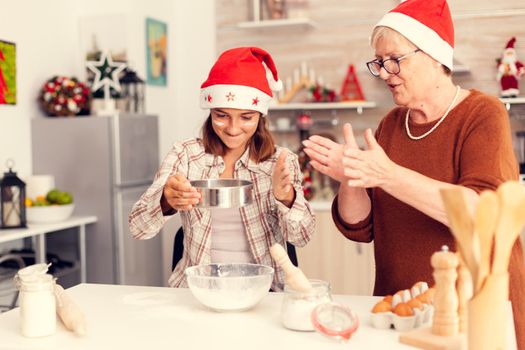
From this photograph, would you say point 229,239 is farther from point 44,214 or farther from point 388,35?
point 44,214

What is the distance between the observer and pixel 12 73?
3875 millimetres

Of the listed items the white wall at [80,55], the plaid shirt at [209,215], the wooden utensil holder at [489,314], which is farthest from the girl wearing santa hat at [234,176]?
the white wall at [80,55]

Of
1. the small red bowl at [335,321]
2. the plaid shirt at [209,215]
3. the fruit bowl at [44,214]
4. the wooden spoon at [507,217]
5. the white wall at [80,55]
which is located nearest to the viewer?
the wooden spoon at [507,217]

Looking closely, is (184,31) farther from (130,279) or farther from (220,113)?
(220,113)

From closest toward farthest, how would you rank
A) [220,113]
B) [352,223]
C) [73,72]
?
[352,223], [220,113], [73,72]

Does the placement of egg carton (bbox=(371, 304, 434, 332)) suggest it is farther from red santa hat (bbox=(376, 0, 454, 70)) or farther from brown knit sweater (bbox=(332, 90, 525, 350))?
red santa hat (bbox=(376, 0, 454, 70))

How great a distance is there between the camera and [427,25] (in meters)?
1.90

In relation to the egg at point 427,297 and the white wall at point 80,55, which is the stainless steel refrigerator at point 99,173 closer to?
the white wall at point 80,55

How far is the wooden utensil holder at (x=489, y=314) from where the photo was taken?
1161 mm

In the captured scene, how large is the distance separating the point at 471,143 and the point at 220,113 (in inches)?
31.6

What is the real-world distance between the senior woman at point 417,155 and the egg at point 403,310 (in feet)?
0.98

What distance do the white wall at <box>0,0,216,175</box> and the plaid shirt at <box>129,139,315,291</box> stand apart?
1280mm

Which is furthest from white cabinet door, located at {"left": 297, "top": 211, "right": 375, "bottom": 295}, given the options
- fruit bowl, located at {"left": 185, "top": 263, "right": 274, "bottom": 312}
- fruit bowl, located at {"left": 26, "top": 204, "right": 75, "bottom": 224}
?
fruit bowl, located at {"left": 185, "top": 263, "right": 274, "bottom": 312}

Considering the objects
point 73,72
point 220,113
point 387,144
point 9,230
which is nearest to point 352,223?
point 387,144
